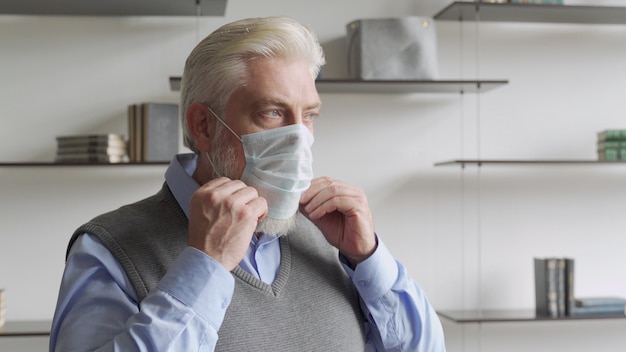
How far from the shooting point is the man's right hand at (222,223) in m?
1.30

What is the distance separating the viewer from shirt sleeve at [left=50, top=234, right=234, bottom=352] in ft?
3.95

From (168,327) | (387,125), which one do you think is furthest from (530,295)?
(168,327)

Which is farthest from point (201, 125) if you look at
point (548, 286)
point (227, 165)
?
point (548, 286)

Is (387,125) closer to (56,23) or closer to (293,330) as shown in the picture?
(56,23)

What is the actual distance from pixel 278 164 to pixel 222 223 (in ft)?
0.79

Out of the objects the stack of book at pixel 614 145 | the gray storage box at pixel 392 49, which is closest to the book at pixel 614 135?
the stack of book at pixel 614 145

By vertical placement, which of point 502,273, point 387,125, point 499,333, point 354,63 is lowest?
point 499,333

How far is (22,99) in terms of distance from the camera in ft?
10.6

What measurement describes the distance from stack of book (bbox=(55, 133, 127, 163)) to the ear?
5.21 ft

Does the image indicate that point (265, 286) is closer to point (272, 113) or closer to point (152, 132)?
point (272, 113)

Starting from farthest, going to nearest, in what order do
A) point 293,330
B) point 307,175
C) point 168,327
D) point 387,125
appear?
point 387,125 → point 307,175 → point 293,330 → point 168,327

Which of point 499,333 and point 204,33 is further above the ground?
point 204,33

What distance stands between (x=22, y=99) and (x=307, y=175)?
205 cm

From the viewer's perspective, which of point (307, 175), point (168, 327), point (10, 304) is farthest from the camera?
point (10, 304)
